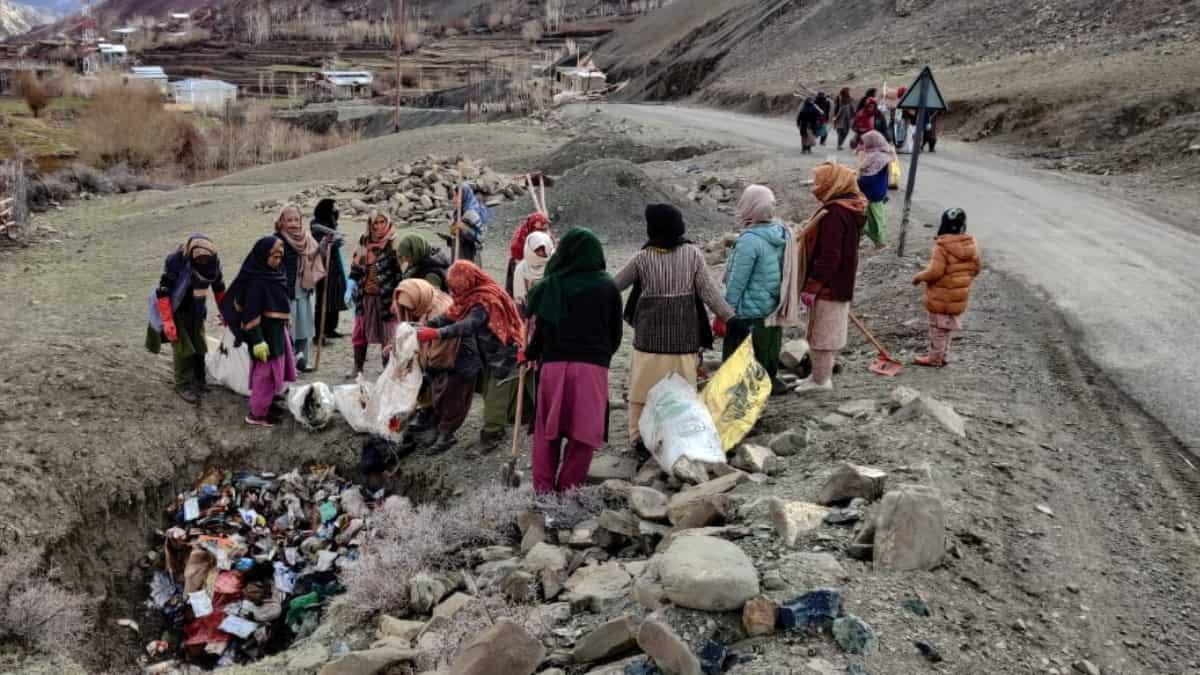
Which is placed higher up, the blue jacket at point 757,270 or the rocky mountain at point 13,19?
the rocky mountain at point 13,19

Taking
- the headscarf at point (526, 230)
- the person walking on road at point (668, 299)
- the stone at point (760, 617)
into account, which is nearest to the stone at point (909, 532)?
the stone at point (760, 617)

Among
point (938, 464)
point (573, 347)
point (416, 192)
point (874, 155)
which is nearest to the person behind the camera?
point (938, 464)

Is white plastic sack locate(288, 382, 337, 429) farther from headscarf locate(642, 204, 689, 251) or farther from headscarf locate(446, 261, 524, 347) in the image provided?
headscarf locate(642, 204, 689, 251)

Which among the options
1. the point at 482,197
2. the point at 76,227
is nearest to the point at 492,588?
the point at 482,197

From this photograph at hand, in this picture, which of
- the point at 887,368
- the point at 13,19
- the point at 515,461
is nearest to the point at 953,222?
the point at 887,368

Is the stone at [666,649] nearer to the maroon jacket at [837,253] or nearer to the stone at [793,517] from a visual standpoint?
the stone at [793,517]

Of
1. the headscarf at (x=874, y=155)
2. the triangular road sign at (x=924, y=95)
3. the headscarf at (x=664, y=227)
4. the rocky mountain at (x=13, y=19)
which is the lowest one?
the headscarf at (x=664, y=227)

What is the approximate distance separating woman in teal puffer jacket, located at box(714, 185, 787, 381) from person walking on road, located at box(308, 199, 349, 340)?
3.87 m

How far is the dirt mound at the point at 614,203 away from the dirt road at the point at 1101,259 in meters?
3.28

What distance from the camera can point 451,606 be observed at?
415 centimetres

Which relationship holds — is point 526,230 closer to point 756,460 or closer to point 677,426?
point 677,426

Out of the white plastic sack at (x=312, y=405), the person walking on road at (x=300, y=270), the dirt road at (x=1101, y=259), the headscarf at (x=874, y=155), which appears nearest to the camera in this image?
the dirt road at (x=1101, y=259)

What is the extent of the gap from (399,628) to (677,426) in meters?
1.84

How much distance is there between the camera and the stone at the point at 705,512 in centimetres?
417
